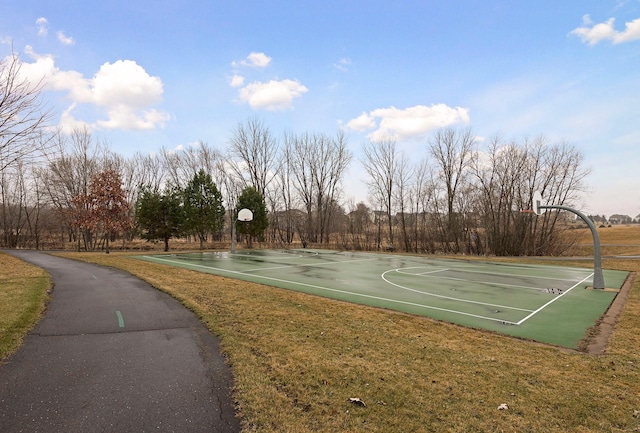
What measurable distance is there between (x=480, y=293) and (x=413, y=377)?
7.51 m

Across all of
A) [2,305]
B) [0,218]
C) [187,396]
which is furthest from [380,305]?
[0,218]

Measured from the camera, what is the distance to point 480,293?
10.5 metres

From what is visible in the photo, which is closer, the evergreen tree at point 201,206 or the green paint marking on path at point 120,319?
the green paint marking on path at point 120,319

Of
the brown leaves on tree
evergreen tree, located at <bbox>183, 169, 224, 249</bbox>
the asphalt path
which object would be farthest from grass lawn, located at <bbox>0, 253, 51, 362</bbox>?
evergreen tree, located at <bbox>183, 169, 224, 249</bbox>

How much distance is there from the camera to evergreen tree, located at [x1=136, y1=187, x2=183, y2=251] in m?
27.1

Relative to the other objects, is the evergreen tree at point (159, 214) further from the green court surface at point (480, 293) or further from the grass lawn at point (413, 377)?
the grass lawn at point (413, 377)

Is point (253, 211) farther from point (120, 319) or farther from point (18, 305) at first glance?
point (120, 319)

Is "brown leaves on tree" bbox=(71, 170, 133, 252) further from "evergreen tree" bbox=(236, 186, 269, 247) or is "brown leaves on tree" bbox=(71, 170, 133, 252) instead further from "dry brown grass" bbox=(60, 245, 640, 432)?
"dry brown grass" bbox=(60, 245, 640, 432)

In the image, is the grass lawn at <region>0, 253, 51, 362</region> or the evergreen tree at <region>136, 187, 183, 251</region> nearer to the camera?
the grass lawn at <region>0, 253, 51, 362</region>

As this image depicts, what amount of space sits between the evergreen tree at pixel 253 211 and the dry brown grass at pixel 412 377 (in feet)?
84.1

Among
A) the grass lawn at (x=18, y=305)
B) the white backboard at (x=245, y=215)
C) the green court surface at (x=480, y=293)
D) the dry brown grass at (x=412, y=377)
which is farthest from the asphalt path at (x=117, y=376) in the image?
the white backboard at (x=245, y=215)

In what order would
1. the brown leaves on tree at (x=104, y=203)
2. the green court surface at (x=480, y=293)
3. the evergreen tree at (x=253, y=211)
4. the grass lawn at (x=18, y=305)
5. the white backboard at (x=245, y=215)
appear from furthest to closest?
the evergreen tree at (x=253, y=211)
the white backboard at (x=245, y=215)
the brown leaves on tree at (x=104, y=203)
the green court surface at (x=480, y=293)
the grass lawn at (x=18, y=305)

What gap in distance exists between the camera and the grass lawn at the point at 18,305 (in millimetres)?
5301

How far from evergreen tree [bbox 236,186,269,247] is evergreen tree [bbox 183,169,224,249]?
2.29 m
